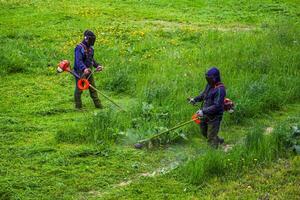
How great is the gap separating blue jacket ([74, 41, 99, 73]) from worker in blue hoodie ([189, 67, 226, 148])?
269 cm

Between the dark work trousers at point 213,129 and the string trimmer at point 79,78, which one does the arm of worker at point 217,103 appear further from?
the string trimmer at point 79,78

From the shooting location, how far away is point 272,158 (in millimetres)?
8672

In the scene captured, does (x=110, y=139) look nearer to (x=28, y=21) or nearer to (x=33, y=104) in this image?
(x=33, y=104)

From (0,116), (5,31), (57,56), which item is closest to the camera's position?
(0,116)

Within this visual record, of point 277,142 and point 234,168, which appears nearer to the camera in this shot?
point 234,168

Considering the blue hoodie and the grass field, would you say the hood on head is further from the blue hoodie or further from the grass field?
the grass field

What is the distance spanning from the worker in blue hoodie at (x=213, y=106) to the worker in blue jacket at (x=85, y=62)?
2589 mm

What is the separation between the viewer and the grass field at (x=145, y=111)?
26.5 ft

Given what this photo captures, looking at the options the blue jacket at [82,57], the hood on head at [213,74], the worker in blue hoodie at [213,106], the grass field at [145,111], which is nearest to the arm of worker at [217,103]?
the worker in blue hoodie at [213,106]

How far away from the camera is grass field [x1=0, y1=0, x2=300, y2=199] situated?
806cm

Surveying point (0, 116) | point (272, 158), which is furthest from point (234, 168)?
point (0, 116)

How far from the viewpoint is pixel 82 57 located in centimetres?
1114

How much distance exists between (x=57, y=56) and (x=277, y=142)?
7.86m

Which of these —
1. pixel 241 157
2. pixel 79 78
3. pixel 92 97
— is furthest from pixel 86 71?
pixel 241 157
